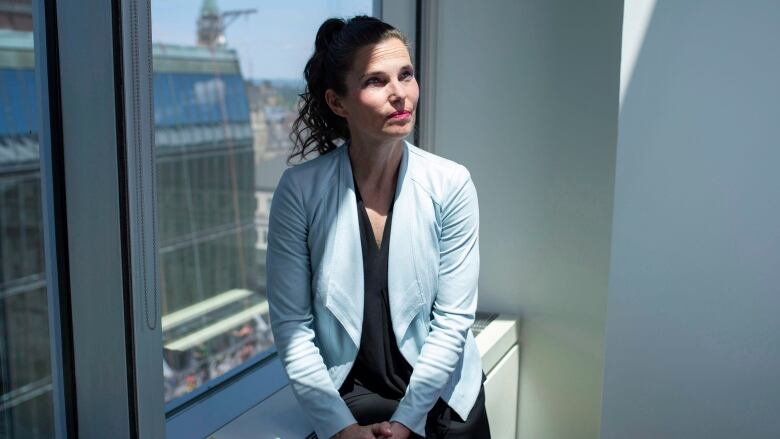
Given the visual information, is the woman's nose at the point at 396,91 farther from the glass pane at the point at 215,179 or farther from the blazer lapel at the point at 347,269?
the glass pane at the point at 215,179

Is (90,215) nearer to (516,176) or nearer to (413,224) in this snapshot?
(413,224)

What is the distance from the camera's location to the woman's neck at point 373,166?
5.03 feet

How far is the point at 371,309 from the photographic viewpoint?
58.6 inches

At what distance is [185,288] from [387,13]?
2937cm

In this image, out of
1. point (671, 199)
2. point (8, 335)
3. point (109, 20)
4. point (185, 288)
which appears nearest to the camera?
point (109, 20)

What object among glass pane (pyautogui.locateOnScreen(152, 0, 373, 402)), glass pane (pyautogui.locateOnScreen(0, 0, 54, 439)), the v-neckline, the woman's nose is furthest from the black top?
glass pane (pyautogui.locateOnScreen(152, 0, 373, 402))

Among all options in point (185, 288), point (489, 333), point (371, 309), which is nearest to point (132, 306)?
point (371, 309)

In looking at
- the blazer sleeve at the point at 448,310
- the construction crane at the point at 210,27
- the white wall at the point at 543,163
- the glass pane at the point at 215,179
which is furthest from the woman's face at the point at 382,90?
the construction crane at the point at 210,27

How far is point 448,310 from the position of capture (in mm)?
1520

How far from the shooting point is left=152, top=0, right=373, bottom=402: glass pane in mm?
12328

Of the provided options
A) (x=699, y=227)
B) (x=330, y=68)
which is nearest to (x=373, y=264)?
(x=330, y=68)

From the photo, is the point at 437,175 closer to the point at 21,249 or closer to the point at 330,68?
the point at 330,68

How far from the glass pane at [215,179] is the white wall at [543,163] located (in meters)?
1.26

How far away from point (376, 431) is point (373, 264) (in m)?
0.33
